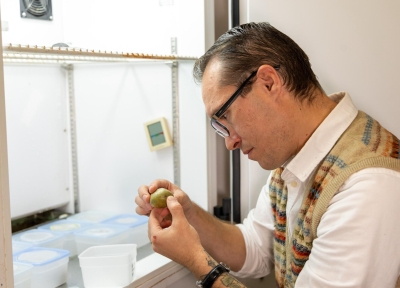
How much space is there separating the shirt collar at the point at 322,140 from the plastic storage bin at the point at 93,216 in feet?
2.75

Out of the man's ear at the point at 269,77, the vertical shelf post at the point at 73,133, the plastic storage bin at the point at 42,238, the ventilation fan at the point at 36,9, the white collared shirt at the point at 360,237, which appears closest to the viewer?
the white collared shirt at the point at 360,237

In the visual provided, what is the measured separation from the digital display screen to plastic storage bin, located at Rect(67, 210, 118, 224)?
0.35 m

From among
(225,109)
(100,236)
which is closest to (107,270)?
(100,236)

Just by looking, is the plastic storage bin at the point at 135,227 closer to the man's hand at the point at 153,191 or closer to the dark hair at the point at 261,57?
the man's hand at the point at 153,191

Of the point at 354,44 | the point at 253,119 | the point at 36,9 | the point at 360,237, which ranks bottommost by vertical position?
the point at 360,237

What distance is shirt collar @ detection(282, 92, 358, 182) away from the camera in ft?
3.92

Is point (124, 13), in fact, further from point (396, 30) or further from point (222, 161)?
point (396, 30)

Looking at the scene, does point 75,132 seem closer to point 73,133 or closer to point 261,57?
point 73,133

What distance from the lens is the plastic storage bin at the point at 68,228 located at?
1.55 m

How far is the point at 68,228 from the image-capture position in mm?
1629

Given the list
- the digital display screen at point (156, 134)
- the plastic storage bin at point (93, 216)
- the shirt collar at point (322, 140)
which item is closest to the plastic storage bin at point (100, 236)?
the plastic storage bin at point (93, 216)

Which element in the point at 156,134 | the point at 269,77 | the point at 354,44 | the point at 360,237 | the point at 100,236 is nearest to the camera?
the point at 360,237

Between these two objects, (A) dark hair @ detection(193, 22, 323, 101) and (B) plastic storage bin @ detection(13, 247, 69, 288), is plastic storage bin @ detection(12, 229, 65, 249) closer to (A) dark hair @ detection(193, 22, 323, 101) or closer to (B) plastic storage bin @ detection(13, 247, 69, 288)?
(B) plastic storage bin @ detection(13, 247, 69, 288)

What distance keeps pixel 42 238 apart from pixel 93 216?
1.02 ft
